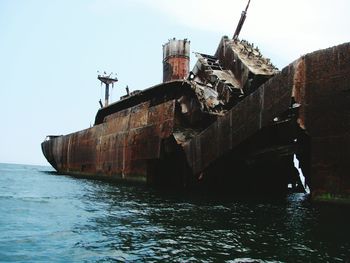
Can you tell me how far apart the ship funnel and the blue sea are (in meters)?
14.2

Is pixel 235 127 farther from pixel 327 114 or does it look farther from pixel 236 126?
pixel 327 114

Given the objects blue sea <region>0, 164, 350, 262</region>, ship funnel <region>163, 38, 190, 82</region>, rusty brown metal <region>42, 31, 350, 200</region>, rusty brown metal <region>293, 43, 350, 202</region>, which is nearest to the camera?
blue sea <region>0, 164, 350, 262</region>

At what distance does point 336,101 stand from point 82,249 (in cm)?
660

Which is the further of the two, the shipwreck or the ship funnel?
the ship funnel

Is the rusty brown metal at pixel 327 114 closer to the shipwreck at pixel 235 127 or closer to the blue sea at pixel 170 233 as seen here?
the shipwreck at pixel 235 127

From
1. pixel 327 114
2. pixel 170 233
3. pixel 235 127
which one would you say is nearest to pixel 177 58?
pixel 235 127

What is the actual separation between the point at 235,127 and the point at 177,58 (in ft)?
41.1

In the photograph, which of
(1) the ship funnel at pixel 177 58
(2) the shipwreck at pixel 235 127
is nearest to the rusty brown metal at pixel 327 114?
(2) the shipwreck at pixel 235 127

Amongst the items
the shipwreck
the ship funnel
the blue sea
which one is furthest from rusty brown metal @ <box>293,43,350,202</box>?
the ship funnel

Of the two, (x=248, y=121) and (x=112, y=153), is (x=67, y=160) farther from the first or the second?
(x=248, y=121)

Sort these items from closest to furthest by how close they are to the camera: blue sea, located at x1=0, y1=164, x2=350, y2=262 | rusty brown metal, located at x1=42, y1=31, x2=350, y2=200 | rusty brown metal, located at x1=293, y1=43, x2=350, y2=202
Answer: blue sea, located at x1=0, y1=164, x2=350, y2=262 → rusty brown metal, located at x1=293, y1=43, x2=350, y2=202 → rusty brown metal, located at x1=42, y1=31, x2=350, y2=200

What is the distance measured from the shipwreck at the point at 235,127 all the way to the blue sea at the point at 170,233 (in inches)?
70.4

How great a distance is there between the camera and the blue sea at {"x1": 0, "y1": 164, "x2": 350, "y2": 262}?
4789mm

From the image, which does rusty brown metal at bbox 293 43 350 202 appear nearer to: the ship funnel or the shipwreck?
the shipwreck
